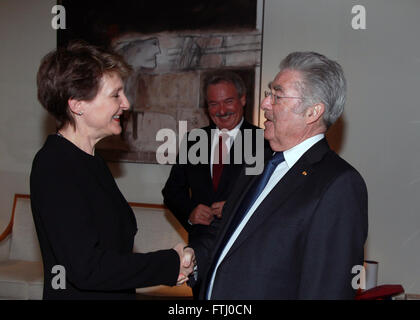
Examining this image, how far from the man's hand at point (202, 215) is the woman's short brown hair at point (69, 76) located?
150 cm

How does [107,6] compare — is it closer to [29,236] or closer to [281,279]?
[29,236]

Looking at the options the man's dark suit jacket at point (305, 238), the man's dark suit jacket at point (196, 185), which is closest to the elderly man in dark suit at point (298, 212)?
the man's dark suit jacket at point (305, 238)

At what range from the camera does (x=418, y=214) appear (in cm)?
422

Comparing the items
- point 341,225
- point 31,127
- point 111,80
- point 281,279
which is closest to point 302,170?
point 341,225

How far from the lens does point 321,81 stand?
1.96 m

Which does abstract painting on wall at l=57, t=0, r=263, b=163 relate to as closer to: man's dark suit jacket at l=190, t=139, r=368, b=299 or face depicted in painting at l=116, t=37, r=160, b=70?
face depicted in painting at l=116, t=37, r=160, b=70

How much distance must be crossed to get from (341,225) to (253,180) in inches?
22.9

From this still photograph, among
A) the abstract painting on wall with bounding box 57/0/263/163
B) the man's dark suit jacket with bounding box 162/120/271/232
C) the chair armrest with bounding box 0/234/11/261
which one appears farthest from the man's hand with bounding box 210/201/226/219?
the chair armrest with bounding box 0/234/11/261

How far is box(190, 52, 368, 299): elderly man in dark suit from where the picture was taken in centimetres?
171

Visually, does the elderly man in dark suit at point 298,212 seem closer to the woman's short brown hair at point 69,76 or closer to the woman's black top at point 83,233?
the woman's black top at point 83,233

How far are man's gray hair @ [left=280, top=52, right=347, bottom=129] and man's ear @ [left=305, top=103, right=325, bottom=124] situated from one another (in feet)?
0.05

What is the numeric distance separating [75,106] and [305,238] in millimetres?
1060

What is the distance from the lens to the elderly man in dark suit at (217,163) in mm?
3434

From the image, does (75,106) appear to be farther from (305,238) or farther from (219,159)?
(219,159)
